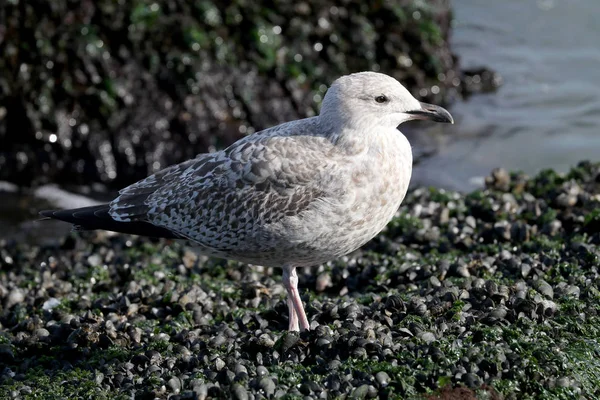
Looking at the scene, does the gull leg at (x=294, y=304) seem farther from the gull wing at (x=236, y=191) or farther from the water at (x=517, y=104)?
the water at (x=517, y=104)

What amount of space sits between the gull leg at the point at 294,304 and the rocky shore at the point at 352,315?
0.20 meters

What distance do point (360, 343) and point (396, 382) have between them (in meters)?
0.48

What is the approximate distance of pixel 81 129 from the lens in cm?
1123

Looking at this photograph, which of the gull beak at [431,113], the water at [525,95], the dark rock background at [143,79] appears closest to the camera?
the gull beak at [431,113]

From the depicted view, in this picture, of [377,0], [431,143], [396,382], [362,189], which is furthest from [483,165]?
[396,382]

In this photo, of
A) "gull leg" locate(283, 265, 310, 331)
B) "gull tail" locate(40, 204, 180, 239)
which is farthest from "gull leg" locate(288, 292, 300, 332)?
"gull tail" locate(40, 204, 180, 239)

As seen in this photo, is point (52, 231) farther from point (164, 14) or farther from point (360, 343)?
point (360, 343)

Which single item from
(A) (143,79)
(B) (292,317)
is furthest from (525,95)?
(B) (292,317)

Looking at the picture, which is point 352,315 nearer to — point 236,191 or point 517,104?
point 236,191

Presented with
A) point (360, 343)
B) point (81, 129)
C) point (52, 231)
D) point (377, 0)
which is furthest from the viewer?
point (377, 0)

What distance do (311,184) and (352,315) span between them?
101 cm

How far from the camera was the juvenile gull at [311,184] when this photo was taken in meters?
5.85

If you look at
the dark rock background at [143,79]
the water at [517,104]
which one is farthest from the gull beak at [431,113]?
the dark rock background at [143,79]

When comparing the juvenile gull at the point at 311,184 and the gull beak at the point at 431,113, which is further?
the gull beak at the point at 431,113
